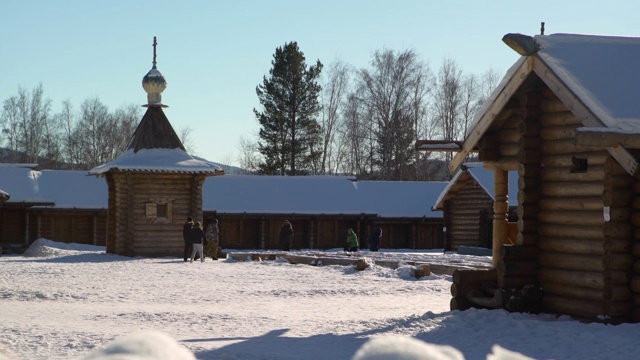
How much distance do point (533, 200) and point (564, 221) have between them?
2.05ft

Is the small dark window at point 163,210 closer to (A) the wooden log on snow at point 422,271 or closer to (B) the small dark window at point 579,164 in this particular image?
(A) the wooden log on snow at point 422,271

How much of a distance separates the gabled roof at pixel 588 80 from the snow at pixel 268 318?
2.51 metres

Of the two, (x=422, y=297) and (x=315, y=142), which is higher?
(x=315, y=142)

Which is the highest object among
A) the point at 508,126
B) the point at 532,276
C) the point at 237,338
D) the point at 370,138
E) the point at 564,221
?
the point at 370,138

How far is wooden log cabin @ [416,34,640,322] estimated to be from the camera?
10734 millimetres

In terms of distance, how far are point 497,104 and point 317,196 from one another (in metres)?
31.9

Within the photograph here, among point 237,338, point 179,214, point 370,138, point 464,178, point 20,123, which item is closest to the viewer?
point 237,338

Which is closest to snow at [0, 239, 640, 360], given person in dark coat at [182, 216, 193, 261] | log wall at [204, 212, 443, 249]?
person in dark coat at [182, 216, 193, 261]

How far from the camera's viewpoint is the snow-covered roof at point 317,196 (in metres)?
42.8

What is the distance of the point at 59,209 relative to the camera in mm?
39812

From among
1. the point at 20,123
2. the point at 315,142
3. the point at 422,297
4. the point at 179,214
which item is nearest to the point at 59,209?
the point at 179,214

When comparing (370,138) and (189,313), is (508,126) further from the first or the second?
(370,138)

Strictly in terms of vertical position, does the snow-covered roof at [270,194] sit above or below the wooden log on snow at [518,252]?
above

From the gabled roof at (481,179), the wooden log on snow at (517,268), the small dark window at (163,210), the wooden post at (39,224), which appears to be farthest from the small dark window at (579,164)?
the wooden post at (39,224)
